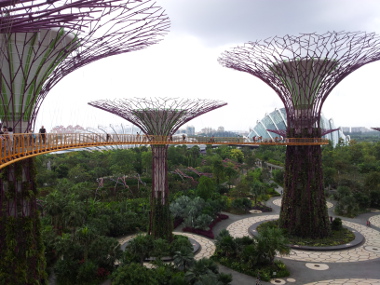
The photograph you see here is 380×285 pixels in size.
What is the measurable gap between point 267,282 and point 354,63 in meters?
13.3

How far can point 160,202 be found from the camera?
17.3 m

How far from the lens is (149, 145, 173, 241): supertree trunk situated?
1717 cm

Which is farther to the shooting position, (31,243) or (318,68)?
(318,68)

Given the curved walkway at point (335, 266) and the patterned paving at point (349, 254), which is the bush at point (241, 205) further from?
the patterned paving at point (349, 254)

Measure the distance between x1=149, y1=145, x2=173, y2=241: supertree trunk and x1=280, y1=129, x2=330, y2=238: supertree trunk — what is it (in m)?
8.02

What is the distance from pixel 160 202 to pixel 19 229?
881 cm

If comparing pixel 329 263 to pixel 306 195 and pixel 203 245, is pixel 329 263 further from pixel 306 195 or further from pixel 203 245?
pixel 203 245

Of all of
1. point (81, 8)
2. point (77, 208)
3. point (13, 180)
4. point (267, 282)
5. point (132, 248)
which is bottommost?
point (267, 282)

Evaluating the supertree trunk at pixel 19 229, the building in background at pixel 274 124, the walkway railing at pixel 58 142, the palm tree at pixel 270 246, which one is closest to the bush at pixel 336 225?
the walkway railing at pixel 58 142

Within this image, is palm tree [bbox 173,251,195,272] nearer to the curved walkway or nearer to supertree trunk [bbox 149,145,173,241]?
the curved walkway

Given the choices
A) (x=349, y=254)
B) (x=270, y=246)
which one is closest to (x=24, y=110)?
(x=270, y=246)

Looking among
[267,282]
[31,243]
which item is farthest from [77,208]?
[267,282]

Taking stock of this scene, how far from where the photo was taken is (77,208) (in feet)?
55.6

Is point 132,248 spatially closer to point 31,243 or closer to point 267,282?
point 31,243
